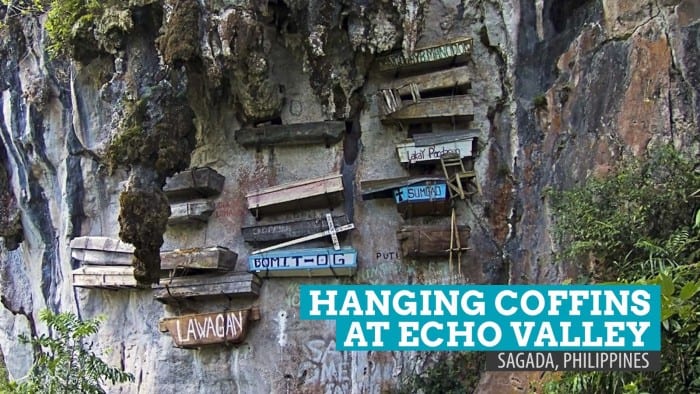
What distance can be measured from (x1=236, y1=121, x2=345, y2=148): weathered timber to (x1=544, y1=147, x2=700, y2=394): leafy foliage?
259 centimetres

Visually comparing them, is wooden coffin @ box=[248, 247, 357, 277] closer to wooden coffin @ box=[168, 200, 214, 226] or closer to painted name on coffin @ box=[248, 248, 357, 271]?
painted name on coffin @ box=[248, 248, 357, 271]

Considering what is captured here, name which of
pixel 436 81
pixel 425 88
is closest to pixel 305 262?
pixel 425 88

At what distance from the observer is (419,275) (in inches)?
301

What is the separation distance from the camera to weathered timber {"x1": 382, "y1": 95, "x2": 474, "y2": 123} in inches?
306

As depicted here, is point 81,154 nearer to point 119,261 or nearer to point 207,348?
point 119,261

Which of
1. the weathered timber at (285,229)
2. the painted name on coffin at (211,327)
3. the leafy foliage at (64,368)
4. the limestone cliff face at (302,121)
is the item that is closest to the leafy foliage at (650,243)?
the limestone cliff face at (302,121)

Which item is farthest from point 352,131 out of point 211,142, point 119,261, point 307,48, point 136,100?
point 119,261

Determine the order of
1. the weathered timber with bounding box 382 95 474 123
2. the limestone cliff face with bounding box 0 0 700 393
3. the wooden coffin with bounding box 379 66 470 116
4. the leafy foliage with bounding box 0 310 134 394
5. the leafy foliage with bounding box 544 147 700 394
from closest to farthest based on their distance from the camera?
the leafy foliage with bounding box 544 147 700 394
the leafy foliage with bounding box 0 310 134 394
the limestone cliff face with bounding box 0 0 700 393
the weathered timber with bounding box 382 95 474 123
the wooden coffin with bounding box 379 66 470 116

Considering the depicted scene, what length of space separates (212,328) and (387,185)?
7.18 ft

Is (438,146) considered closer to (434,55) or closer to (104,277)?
(434,55)

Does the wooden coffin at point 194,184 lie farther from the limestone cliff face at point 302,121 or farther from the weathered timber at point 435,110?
the weathered timber at point 435,110

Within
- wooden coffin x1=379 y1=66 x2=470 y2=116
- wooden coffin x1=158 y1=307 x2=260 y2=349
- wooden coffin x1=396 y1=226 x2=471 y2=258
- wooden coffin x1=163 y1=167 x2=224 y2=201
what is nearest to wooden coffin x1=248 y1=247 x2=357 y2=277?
wooden coffin x1=158 y1=307 x2=260 y2=349

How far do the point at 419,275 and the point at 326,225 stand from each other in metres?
1.02

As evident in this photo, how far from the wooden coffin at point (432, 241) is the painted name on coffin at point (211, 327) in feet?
5.88
